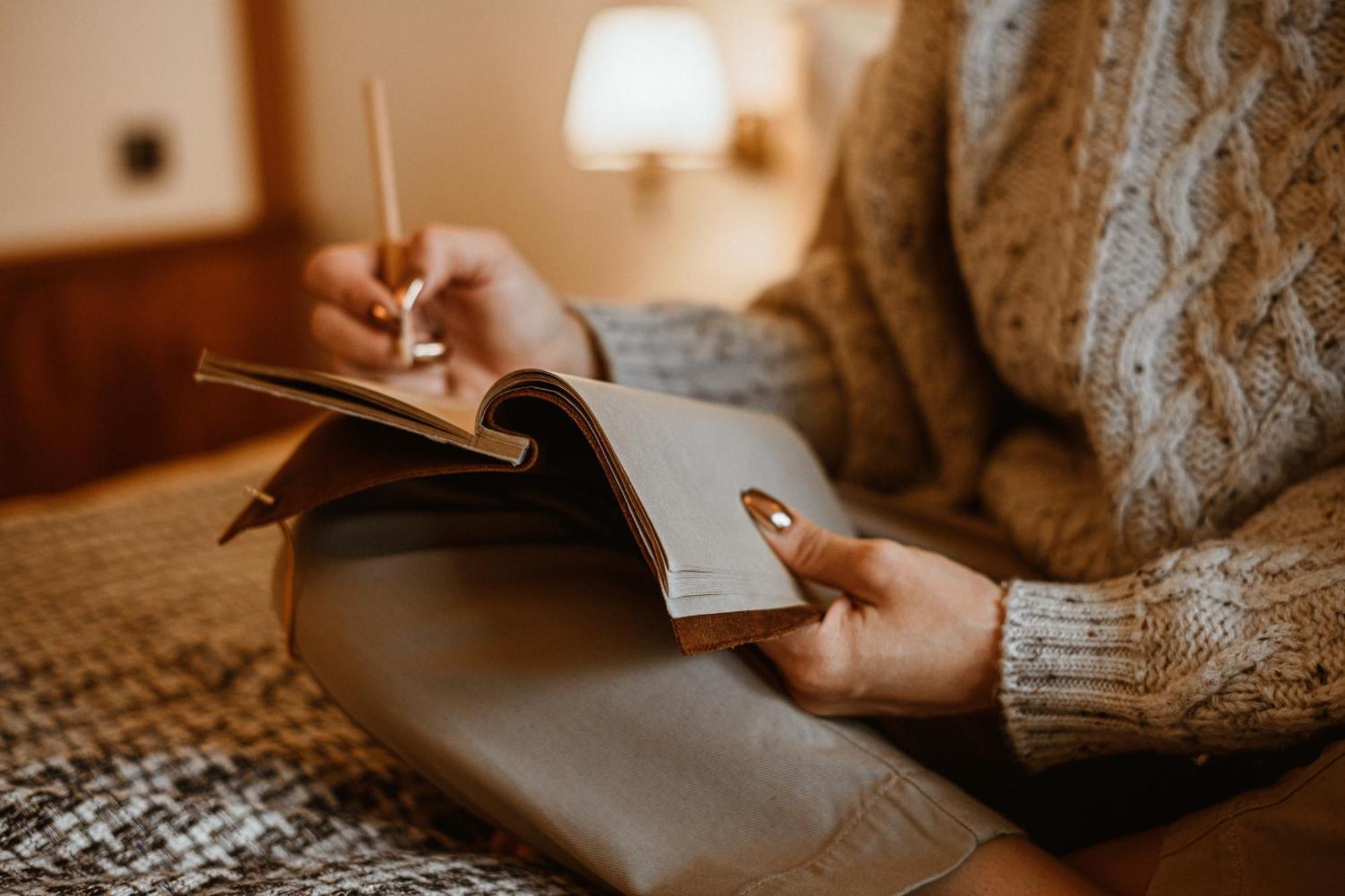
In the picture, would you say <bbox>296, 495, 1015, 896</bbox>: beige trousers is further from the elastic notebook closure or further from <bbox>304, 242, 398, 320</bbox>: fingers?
<bbox>304, 242, 398, 320</bbox>: fingers

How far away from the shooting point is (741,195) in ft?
6.45

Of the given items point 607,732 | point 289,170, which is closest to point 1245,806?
point 607,732

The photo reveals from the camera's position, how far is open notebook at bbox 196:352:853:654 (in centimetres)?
41

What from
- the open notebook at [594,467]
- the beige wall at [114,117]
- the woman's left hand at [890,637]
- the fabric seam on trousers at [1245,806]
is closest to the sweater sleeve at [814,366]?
the open notebook at [594,467]

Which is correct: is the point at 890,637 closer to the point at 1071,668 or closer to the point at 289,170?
the point at 1071,668

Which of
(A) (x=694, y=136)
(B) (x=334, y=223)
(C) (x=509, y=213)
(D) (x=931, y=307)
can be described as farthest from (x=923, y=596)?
(B) (x=334, y=223)

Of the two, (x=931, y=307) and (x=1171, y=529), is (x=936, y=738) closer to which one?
(x=1171, y=529)

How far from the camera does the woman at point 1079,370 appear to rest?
18.4 inches

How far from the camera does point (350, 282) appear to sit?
660 millimetres

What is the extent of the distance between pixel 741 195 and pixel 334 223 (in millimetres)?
1025

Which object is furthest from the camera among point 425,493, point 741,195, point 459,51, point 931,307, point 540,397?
point 459,51

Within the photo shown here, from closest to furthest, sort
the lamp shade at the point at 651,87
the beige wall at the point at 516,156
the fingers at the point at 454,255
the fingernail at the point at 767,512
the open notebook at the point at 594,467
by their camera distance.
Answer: the open notebook at the point at 594,467 → the fingernail at the point at 767,512 → the fingers at the point at 454,255 → the lamp shade at the point at 651,87 → the beige wall at the point at 516,156

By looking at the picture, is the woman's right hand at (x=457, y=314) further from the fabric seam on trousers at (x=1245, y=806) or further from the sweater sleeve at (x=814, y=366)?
the fabric seam on trousers at (x=1245, y=806)

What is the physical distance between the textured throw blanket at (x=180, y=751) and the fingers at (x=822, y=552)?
0.62 ft
